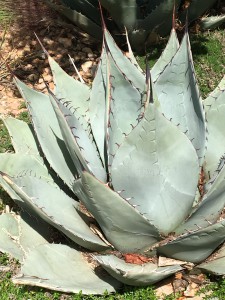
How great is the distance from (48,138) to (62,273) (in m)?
0.66

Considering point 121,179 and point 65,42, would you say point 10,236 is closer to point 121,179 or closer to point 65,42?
point 121,179

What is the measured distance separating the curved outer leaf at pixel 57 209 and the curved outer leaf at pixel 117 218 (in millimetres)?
101

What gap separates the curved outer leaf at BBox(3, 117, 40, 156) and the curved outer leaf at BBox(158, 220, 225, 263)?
3.18 ft

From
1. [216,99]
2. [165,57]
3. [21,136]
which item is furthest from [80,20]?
[216,99]

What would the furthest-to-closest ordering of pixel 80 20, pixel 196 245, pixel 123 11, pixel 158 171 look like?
pixel 80 20 → pixel 123 11 → pixel 196 245 → pixel 158 171

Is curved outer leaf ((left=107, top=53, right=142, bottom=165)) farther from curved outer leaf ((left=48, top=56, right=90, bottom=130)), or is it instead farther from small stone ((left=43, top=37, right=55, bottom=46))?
small stone ((left=43, top=37, right=55, bottom=46))

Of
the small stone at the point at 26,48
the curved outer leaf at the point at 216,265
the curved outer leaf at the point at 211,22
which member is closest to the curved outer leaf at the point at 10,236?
the curved outer leaf at the point at 216,265

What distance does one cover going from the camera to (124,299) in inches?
109

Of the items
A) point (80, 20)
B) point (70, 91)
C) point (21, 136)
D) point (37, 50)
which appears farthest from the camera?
point (37, 50)

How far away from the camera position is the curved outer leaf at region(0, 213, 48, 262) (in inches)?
111

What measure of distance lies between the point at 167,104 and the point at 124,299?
0.97m

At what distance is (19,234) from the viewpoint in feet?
9.34

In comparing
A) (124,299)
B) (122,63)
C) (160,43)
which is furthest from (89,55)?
(124,299)

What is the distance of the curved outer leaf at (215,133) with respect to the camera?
2633 mm
